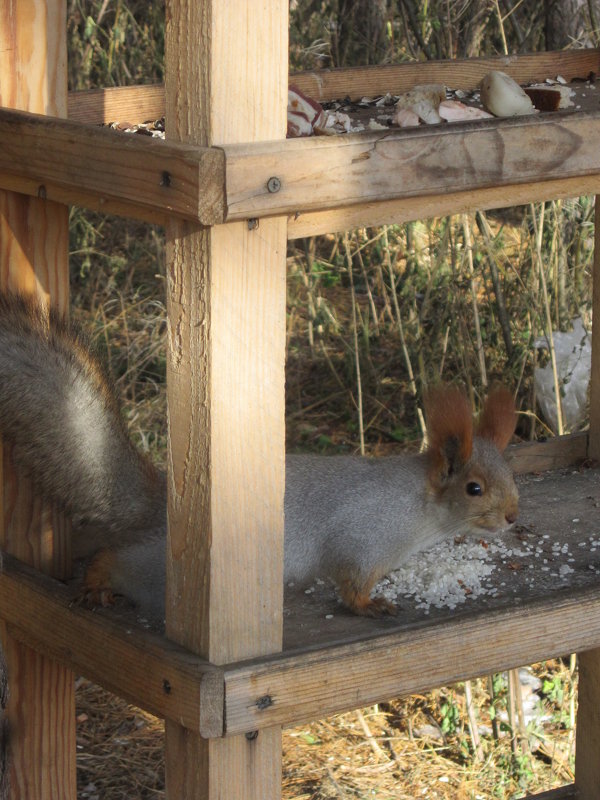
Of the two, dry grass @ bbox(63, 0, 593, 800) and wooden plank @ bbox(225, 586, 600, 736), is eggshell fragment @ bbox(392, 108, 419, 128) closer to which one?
wooden plank @ bbox(225, 586, 600, 736)

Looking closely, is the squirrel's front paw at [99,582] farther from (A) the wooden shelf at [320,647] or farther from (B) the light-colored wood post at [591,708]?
(B) the light-colored wood post at [591,708]

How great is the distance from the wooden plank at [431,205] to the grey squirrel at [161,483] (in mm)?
306

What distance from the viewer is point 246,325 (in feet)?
4.09

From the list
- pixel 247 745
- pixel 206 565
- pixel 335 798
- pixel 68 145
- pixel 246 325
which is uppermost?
pixel 68 145

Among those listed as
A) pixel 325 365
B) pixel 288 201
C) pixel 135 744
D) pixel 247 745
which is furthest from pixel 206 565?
pixel 325 365

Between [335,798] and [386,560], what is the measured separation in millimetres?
867

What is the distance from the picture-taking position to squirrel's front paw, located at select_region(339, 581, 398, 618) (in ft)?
5.27

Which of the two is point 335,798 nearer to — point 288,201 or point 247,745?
point 247,745

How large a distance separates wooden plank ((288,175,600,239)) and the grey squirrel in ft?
1.00

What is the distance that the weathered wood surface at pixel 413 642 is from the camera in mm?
1366

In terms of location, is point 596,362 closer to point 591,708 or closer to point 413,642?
point 591,708

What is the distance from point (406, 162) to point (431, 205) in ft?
0.42

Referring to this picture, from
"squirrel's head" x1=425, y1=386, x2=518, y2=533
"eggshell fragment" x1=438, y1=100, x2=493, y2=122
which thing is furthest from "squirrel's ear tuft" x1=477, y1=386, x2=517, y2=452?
"eggshell fragment" x1=438, y1=100, x2=493, y2=122

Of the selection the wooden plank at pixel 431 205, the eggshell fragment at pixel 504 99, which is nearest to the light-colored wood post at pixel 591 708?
the eggshell fragment at pixel 504 99
